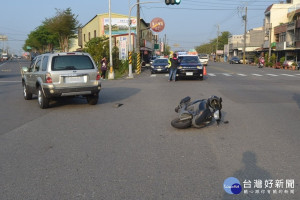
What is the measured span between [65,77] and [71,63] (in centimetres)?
55

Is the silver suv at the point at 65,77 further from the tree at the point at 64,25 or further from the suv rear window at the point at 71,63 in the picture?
the tree at the point at 64,25

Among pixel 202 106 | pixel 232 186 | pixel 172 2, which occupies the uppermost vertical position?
pixel 172 2

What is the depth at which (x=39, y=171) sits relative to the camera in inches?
185

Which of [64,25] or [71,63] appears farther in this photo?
[64,25]

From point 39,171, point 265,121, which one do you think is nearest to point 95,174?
point 39,171

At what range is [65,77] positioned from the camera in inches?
394

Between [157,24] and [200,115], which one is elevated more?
[157,24]

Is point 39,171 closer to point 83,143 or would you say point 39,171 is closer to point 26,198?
point 26,198

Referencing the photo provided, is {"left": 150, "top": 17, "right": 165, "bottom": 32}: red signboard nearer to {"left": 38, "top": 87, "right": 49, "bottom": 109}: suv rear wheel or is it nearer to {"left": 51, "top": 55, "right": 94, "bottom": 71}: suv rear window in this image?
{"left": 51, "top": 55, "right": 94, "bottom": 71}: suv rear window

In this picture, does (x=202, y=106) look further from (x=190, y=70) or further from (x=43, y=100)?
(x=190, y=70)

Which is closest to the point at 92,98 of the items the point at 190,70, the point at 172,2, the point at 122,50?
the point at 190,70

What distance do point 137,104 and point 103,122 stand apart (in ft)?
10.3

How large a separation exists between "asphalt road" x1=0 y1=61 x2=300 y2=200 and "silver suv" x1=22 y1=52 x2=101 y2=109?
0.78 meters

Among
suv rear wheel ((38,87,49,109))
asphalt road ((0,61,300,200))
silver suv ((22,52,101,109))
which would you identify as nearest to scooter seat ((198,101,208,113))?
asphalt road ((0,61,300,200))
